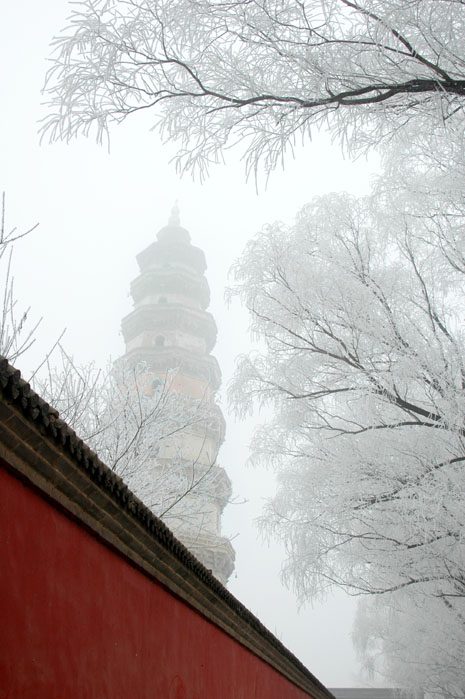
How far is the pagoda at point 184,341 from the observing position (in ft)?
74.2

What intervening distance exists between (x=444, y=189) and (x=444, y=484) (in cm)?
368

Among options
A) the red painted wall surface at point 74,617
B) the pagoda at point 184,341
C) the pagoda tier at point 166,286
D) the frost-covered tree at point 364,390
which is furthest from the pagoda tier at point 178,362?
the red painted wall surface at point 74,617

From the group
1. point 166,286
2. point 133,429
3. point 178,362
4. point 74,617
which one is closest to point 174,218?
point 166,286

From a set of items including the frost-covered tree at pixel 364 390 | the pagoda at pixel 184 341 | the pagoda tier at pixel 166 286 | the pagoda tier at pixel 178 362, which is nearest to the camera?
the frost-covered tree at pixel 364 390

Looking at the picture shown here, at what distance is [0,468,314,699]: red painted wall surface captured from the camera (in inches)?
77.6

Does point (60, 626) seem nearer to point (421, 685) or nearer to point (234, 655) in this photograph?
point (234, 655)

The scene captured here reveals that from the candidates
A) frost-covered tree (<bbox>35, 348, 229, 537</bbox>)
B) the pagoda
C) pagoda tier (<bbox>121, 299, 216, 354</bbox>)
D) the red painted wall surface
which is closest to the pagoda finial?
the pagoda

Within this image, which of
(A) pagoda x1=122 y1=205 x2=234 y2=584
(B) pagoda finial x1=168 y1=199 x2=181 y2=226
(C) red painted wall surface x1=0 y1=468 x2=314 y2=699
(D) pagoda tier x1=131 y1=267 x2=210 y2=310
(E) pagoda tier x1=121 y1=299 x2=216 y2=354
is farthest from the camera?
(B) pagoda finial x1=168 y1=199 x2=181 y2=226

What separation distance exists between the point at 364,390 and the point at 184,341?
67.9 feet

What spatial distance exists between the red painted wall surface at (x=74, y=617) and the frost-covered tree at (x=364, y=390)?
4240mm

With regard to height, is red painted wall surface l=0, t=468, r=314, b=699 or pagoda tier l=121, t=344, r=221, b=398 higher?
pagoda tier l=121, t=344, r=221, b=398

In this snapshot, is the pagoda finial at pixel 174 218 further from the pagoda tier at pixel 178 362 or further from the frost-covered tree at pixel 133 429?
the frost-covered tree at pixel 133 429

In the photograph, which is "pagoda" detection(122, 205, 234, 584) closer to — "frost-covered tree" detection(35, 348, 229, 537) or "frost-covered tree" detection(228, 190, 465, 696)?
"frost-covered tree" detection(35, 348, 229, 537)

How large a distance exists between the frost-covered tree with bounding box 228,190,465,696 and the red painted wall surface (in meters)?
4.24
